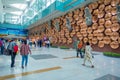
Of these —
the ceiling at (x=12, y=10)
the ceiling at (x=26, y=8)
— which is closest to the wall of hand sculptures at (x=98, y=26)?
the ceiling at (x=26, y=8)

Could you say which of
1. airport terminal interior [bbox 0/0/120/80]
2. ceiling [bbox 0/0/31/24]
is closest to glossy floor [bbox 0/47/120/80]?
airport terminal interior [bbox 0/0/120/80]

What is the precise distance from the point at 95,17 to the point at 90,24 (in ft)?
2.67

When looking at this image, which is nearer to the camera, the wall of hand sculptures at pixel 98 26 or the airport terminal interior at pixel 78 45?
the airport terminal interior at pixel 78 45

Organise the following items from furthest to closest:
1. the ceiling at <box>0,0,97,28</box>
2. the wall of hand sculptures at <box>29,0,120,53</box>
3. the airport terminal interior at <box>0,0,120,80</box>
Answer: the ceiling at <box>0,0,97,28</box> → the wall of hand sculptures at <box>29,0,120,53</box> → the airport terminal interior at <box>0,0,120,80</box>

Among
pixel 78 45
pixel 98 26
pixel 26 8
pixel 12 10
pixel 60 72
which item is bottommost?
pixel 60 72

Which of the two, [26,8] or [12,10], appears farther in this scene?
[12,10]

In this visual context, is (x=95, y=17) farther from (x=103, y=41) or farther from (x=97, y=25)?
(x=103, y=41)

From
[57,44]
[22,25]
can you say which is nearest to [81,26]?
[57,44]

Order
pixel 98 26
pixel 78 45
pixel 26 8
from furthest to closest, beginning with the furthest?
pixel 26 8 → pixel 98 26 → pixel 78 45

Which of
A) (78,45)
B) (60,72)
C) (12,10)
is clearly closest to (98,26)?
(78,45)

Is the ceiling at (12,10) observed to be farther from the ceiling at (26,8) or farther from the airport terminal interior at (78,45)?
the airport terminal interior at (78,45)

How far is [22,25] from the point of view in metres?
36.3

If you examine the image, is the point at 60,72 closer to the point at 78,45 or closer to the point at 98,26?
the point at 78,45

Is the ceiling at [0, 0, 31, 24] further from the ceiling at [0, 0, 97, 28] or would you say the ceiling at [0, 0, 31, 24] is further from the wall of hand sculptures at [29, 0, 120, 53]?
the wall of hand sculptures at [29, 0, 120, 53]
